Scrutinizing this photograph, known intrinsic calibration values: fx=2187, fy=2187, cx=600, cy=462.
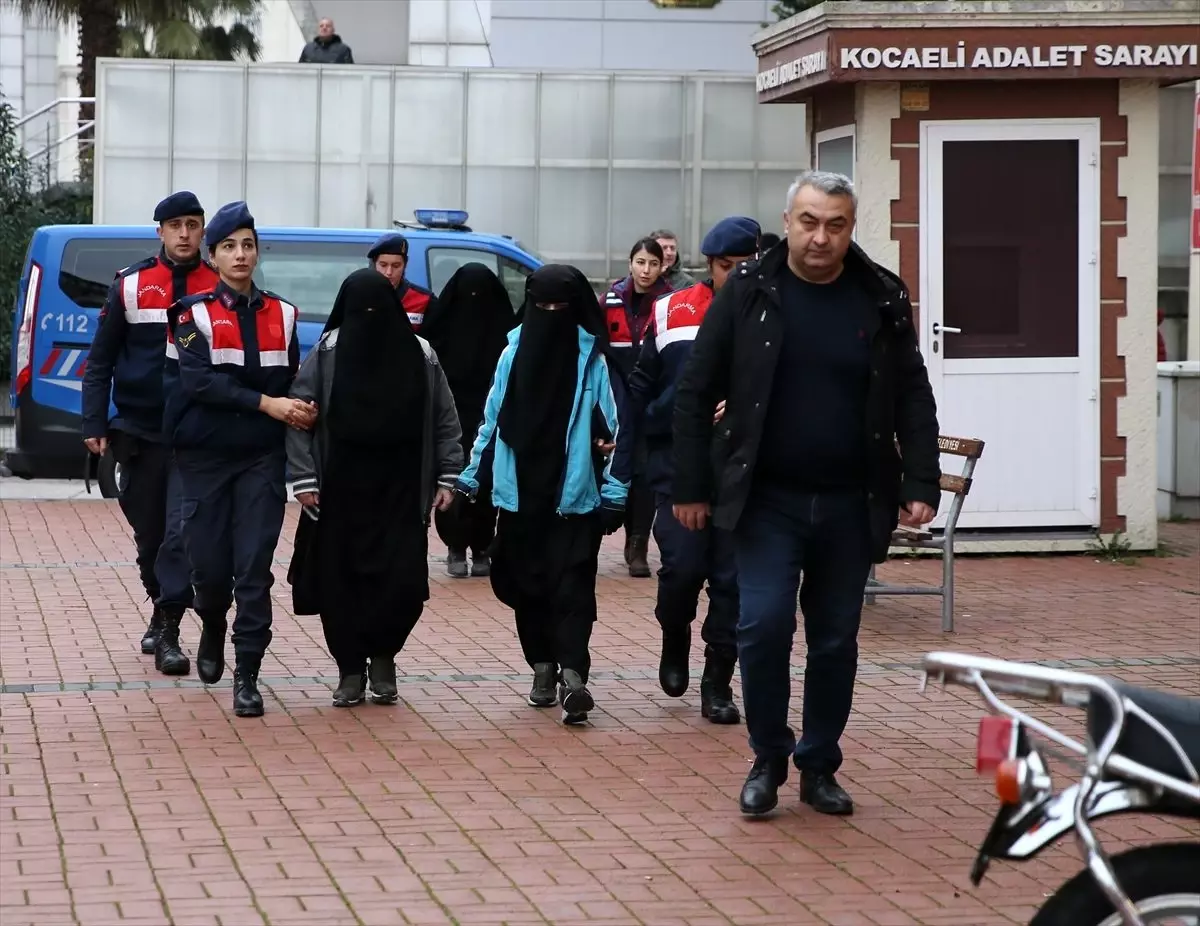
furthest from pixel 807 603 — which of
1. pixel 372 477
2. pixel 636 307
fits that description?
pixel 636 307

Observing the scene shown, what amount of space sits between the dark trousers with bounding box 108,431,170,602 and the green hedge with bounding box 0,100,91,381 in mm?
14625

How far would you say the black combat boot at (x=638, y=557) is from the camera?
12375mm

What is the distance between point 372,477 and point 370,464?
5 centimetres

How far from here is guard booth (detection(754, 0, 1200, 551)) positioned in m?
12.3

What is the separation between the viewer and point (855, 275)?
639 centimetres

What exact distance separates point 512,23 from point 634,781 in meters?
21.6

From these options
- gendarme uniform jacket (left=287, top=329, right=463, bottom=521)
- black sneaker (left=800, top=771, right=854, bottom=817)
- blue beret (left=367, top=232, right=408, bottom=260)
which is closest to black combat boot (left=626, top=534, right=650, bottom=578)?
blue beret (left=367, top=232, right=408, bottom=260)

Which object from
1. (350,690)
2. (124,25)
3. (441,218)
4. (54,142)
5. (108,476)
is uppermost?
(124,25)

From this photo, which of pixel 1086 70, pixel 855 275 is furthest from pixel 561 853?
pixel 1086 70

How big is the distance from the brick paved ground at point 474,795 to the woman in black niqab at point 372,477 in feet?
1.28

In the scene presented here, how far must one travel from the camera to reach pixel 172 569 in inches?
354

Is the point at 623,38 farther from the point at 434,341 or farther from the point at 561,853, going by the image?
the point at 561,853

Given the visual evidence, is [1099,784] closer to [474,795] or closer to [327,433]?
[474,795]

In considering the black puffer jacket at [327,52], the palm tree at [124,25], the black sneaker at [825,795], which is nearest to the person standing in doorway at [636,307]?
the black sneaker at [825,795]
